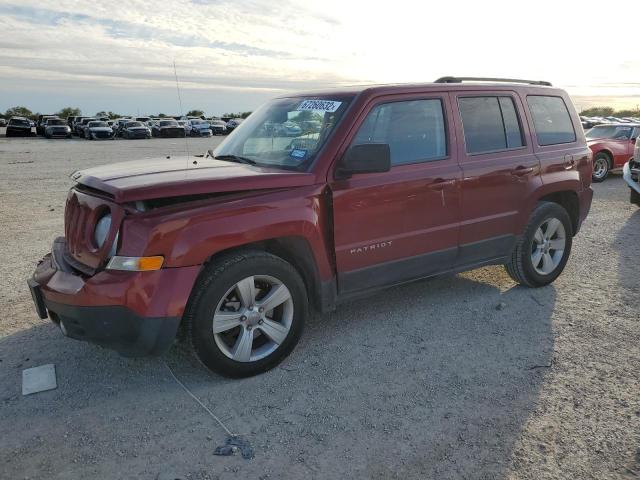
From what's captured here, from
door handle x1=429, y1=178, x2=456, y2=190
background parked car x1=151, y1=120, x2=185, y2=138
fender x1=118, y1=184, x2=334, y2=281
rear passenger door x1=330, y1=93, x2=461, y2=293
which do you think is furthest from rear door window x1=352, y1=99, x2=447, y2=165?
background parked car x1=151, y1=120, x2=185, y2=138

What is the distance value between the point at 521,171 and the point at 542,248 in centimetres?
90

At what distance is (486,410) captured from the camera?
3.18 meters

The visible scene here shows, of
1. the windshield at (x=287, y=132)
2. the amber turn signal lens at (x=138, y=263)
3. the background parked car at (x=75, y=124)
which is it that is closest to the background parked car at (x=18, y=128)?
the background parked car at (x=75, y=124)

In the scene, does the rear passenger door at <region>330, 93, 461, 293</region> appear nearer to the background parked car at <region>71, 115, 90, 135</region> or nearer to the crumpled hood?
the crumpled hood

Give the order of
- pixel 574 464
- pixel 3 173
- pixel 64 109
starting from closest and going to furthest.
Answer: pixel 574 464 → pixel 3 173 → pixel 64 109

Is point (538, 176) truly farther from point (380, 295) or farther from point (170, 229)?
point (170, 229)

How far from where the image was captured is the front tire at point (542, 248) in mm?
5043

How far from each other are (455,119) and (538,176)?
1.14 metres

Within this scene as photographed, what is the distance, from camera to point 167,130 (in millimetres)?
40375

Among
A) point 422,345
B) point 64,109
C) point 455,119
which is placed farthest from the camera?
point 64,109

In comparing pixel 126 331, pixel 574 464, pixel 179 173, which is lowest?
pixel 574 464

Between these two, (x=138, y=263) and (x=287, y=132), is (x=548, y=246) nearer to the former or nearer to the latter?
(x=287, y=132)

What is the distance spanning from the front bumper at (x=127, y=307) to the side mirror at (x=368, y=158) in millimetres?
1257

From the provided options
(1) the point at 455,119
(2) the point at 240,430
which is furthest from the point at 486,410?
(1) the point at 455,119
